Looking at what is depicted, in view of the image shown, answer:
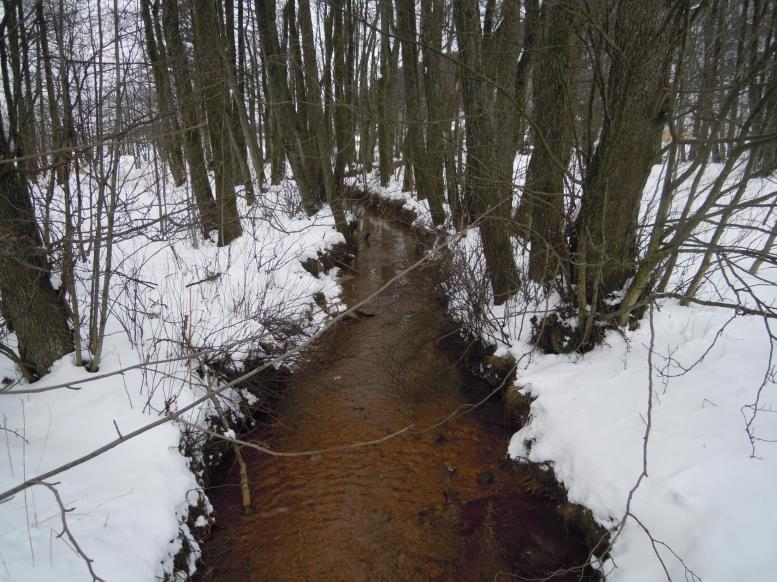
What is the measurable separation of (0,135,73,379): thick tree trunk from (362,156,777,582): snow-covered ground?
4059 millimetres

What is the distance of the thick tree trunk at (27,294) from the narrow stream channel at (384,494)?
1.76 metres

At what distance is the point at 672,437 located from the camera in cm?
293

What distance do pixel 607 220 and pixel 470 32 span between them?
2.62 m

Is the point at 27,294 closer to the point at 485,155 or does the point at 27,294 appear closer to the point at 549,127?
the point at 485,155

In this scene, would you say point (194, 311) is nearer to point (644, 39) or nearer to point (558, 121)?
point (558, 121)

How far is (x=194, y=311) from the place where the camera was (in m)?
5.04

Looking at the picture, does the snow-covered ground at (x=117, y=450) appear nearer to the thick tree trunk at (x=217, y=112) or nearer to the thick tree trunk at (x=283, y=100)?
the thick tree trunk at (x=217, y=112)

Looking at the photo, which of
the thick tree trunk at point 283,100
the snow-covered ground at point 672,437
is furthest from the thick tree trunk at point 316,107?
the snow-covered ground at point 672,437

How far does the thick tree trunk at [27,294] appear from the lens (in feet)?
10.5

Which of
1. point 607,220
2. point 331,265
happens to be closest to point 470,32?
point 607,220

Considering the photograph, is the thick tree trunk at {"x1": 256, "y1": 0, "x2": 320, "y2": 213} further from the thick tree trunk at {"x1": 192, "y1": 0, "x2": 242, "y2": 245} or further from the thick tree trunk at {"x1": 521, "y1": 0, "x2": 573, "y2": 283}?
the thick tree trunk at {"x1": 521, "y1": 0, "x2": 573, "y2": 283}

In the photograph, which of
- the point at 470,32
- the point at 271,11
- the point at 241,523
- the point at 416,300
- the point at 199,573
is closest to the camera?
the point at 199,573

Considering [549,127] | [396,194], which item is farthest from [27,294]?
[396,194]

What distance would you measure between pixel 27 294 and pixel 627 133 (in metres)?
5.05
